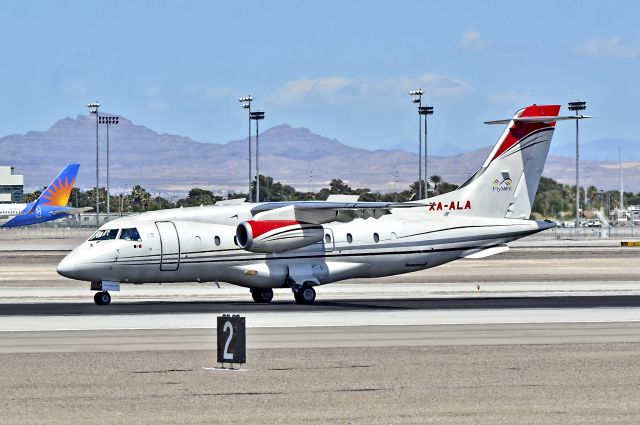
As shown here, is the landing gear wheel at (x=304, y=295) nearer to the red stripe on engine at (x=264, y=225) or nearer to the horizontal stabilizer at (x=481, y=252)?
the red stripe on engine at (x=264, y=225)

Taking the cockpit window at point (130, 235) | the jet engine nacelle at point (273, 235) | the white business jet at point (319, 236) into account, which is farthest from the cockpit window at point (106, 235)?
the jet engine nacelle at point (273, 235)

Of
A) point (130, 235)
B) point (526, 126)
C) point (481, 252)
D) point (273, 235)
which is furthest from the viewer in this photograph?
point (526, 126)

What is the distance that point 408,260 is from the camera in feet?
147

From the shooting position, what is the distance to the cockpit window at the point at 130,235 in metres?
41.0

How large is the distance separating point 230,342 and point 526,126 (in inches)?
1011

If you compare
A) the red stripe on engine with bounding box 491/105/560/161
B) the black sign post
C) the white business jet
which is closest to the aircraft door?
the white business jet

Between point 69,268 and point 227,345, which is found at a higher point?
point 69,268

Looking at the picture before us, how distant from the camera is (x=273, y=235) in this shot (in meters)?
42.0

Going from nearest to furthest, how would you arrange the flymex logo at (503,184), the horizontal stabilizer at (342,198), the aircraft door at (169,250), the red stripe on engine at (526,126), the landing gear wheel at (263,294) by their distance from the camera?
the aircraft door at (169,250), the landing gear wheel at (263,294), the horizontal stabilizer at (342,198), the flymex logo at (503,184), the red stripe on engine at (526,126)

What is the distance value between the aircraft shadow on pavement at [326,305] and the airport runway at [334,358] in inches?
2.8

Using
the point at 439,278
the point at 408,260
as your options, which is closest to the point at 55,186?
the point at 439,278

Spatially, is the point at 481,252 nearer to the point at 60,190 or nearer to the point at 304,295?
the point at 304,295

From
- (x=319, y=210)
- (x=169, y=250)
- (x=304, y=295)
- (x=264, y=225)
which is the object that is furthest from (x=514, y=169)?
(x=169, y=250)

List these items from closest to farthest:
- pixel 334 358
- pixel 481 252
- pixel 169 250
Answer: pixel 334 358 → pixel 169 250 → pixel 481 252
